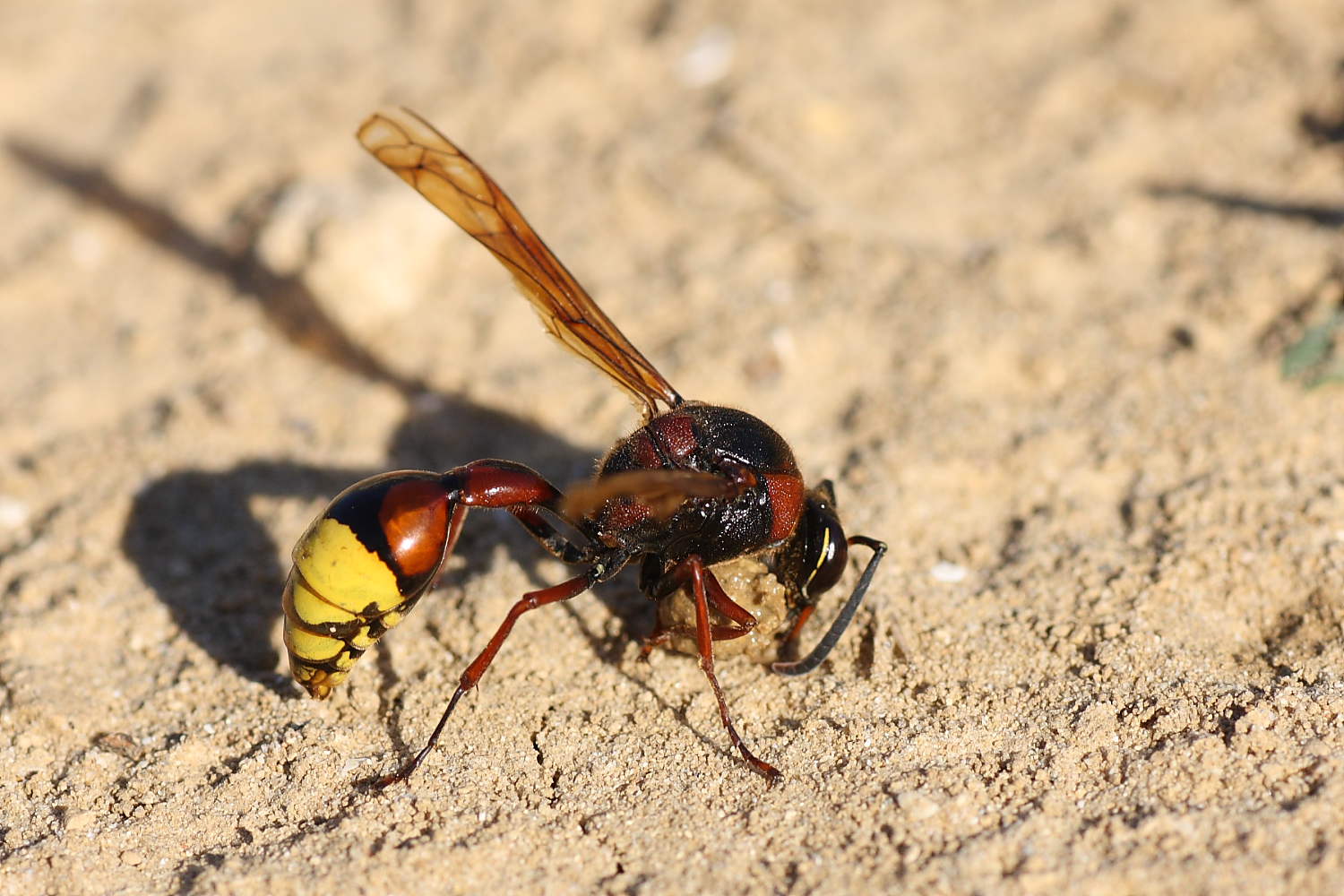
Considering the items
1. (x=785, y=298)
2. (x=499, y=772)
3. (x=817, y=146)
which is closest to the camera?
(x=499, y=772)

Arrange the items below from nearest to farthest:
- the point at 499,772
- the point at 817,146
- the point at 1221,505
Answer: the point at 499,772, the point at 1221,505, the point at 817,146

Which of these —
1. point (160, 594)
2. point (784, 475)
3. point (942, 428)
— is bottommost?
point (160, 594)

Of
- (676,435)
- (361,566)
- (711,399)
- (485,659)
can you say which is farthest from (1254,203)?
(361,566)

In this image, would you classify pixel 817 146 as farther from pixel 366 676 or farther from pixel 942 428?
pixel 366 676

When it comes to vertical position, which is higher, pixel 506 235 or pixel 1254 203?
pixel 506 235

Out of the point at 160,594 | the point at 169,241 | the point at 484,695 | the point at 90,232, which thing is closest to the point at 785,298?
the point at 484,695

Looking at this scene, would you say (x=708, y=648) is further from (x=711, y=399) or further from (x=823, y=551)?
(x=711, y=399)

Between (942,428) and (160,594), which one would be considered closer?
(160,594)
